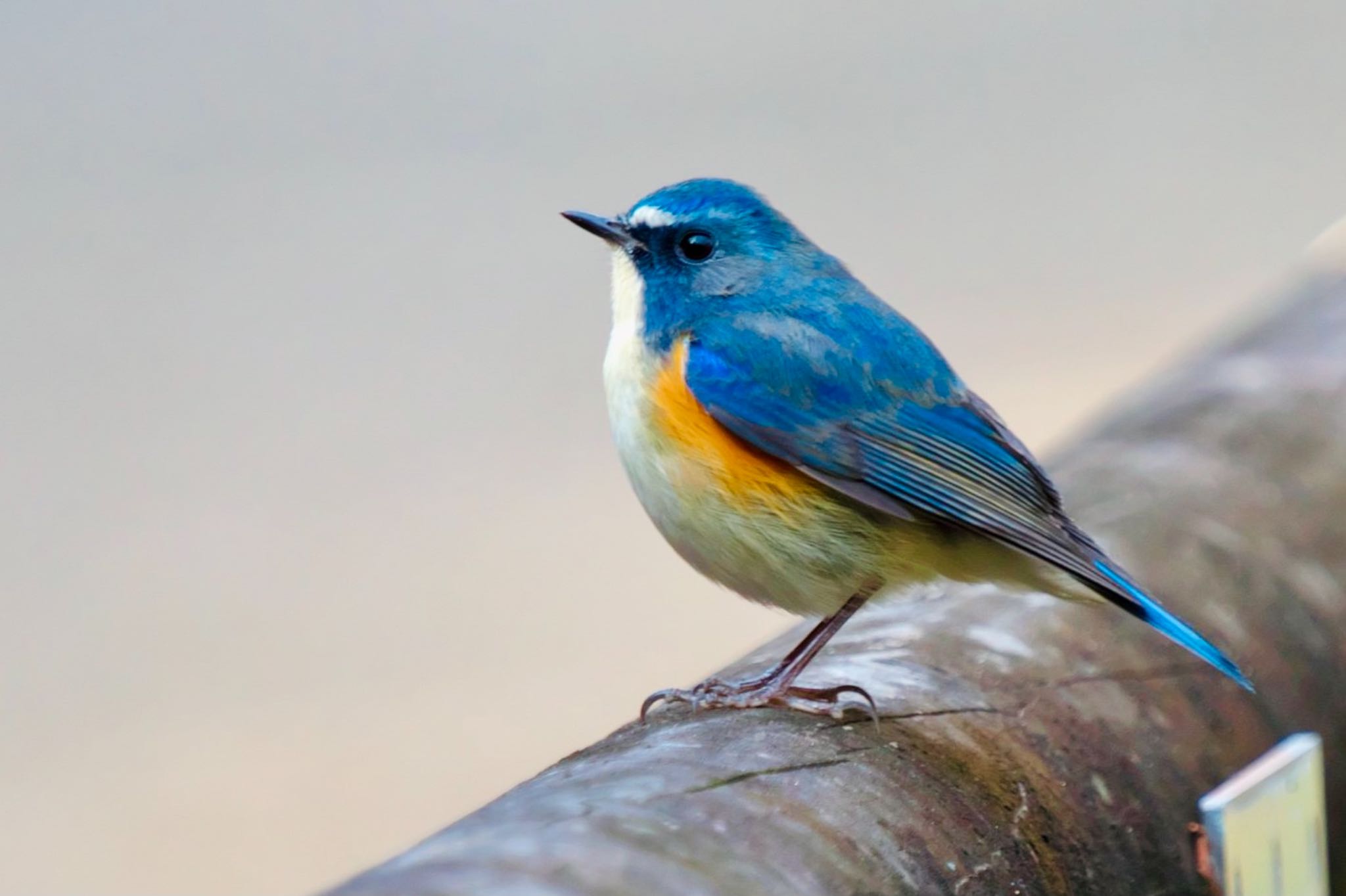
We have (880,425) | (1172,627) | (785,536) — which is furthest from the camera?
(880,425)

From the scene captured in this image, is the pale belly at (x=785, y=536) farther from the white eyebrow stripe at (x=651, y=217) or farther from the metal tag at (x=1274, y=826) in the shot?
the metal tag at (x=1274, y=826)

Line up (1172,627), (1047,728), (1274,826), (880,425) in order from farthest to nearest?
(880,425)
(1172,627)
(1047,728)
(1274,826)

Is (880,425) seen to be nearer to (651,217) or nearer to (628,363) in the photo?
(628,363)

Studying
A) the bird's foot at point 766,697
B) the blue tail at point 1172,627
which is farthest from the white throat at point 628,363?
the blue tail at point 1172,627

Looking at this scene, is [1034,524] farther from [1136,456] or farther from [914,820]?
[914,820]

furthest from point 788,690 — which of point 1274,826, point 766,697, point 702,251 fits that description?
point 702,251

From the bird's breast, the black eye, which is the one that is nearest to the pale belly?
the bird's breast

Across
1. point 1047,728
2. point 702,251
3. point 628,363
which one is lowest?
point 1047,728

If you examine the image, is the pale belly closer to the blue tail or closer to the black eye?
the blue tail
